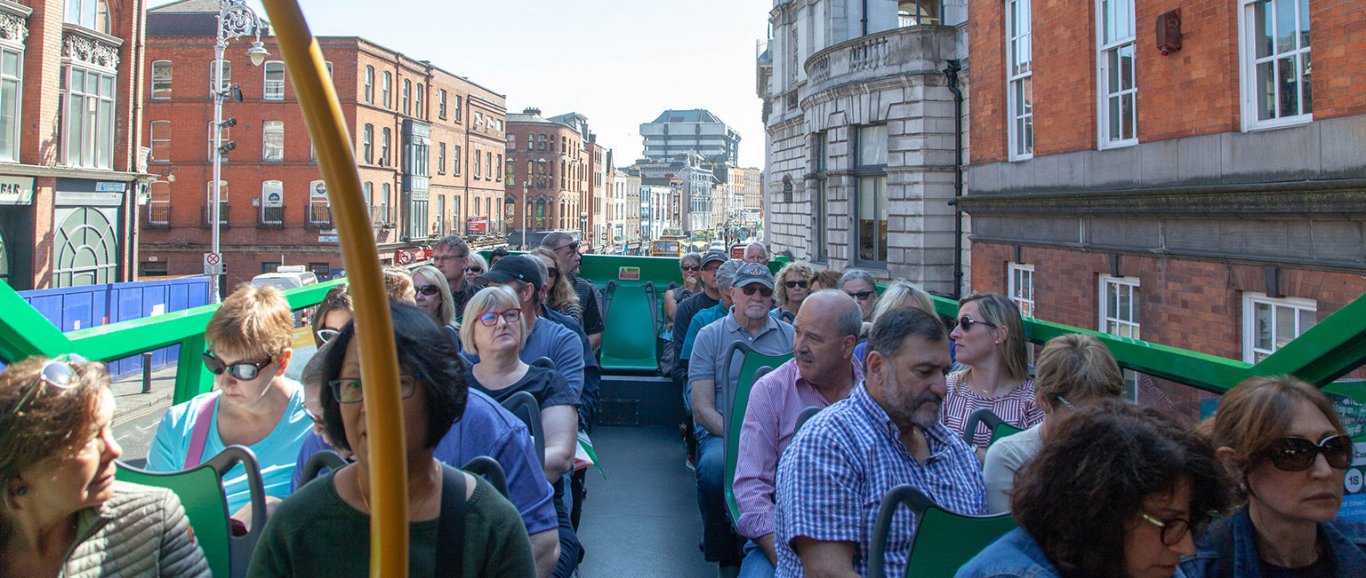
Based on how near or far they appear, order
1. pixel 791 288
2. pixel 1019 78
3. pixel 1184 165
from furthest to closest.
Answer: pixel 1019 78
pixel 1184 165
pixel 791 288

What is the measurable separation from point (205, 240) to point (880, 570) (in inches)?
2101

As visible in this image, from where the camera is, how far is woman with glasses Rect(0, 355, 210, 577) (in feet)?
7.51

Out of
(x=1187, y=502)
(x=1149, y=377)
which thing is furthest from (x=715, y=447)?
(x=1187, y=502)

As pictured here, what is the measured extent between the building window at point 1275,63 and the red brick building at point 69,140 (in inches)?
1097

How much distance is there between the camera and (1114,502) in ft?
7.45

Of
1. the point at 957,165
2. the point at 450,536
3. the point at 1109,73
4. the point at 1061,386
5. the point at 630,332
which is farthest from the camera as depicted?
the point at 957,165

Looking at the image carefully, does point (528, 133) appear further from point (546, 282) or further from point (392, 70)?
point (546, 282)

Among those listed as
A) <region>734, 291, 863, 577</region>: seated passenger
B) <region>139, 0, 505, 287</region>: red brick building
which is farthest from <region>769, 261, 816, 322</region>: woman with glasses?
<region>139, 0, 505, 287</region>: red brick building

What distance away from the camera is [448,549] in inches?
87.4

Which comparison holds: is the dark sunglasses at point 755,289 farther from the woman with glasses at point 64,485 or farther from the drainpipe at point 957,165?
the drainpipe at point 957,165

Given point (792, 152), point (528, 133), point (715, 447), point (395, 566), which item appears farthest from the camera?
point (528, 133)

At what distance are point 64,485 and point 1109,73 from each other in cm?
1463

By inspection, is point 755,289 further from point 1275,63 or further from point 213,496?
point 1275,63

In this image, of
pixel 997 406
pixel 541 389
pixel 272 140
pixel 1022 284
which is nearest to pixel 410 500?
pixel 541 389
